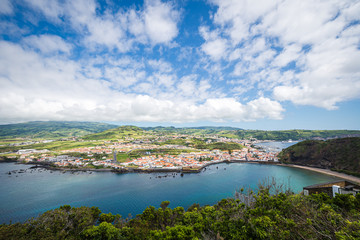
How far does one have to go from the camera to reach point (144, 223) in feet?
44.4

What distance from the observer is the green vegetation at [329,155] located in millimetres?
39281

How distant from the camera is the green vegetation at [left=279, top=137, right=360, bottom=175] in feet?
129

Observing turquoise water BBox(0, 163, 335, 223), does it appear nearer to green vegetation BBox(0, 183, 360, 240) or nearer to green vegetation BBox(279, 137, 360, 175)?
green vegetation BBox(279, 137, 360, 175)

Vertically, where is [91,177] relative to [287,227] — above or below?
below

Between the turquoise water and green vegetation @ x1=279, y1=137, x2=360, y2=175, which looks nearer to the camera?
the turquoise water

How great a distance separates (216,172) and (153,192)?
22552 mm

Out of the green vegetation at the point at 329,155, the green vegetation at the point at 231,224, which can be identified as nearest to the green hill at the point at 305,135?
the green vegetation at the point at 329,155

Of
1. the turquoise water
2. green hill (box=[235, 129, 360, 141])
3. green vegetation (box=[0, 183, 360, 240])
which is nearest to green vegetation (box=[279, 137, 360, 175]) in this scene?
the turquoise water

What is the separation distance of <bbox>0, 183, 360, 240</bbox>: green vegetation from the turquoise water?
36.7ft

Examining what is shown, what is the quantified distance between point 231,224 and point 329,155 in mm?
55998

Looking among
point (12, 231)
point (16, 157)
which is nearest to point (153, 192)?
point (12, 231)

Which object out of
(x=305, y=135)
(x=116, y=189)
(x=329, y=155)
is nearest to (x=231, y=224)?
(x=116, y=189)

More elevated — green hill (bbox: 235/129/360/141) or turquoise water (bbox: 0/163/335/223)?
green hill (bbox: 235/129/360/141)

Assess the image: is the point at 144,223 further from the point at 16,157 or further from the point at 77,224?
the point at 16,157
